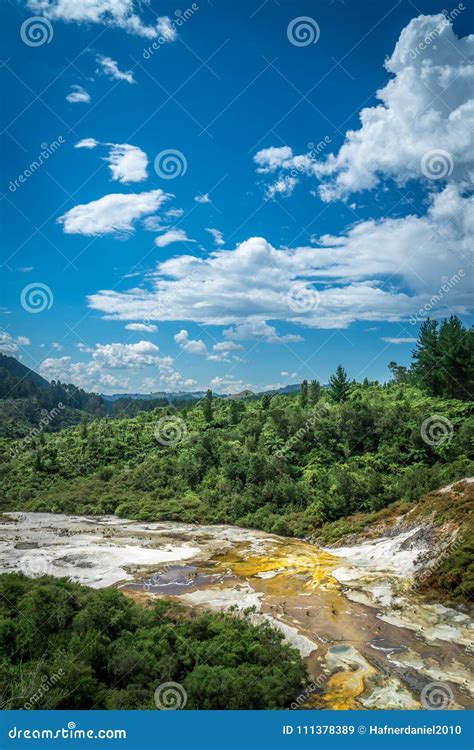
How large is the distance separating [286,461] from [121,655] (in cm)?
2199

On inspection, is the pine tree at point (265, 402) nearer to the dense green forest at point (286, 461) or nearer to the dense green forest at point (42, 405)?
the dense green forest at point (286, 461)

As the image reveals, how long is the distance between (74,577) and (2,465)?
29.1 metres

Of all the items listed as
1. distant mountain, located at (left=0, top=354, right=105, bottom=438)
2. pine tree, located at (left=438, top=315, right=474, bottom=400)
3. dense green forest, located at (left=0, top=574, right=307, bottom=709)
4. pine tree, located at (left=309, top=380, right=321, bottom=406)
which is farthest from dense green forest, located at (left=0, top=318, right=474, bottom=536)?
dense green forest, located at (left=0, top=574, right=307, bottom=709)

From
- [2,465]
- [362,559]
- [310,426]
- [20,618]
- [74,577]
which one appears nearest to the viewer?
[20,618]

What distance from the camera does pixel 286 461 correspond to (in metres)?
30.1

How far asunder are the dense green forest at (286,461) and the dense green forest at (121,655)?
1385 cm

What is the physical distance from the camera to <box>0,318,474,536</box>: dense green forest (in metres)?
24.4

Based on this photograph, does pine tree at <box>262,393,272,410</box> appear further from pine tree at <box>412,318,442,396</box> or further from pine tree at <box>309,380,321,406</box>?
pine tree at <box>412,318,442,396</box>

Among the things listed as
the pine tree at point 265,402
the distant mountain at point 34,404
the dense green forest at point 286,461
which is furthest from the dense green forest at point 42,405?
the pine tree at point 265,402

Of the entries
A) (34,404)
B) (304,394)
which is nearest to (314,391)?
(304,394)

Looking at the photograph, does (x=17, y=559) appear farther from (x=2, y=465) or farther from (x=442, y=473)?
(x=2, y=465)

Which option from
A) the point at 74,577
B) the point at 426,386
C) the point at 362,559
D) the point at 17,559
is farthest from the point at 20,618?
the point at 426,386

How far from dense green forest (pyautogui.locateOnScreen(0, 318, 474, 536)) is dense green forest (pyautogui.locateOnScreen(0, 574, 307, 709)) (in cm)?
1385
